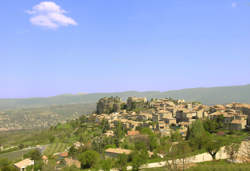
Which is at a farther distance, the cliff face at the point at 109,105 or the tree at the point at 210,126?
the cliff face at the point at 109,105

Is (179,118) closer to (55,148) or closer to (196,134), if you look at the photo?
(196,134)

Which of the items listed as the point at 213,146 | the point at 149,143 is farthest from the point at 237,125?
the point at 149,143

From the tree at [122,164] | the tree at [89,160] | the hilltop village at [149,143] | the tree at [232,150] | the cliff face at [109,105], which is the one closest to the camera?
the tree at [232,150]

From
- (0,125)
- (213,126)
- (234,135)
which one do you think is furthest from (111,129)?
(0,125)

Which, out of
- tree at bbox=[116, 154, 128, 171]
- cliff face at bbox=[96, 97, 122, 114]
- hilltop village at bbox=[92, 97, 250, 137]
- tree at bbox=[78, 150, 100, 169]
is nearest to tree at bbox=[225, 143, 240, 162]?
tree at bbox=[116, 154, 128, 171]

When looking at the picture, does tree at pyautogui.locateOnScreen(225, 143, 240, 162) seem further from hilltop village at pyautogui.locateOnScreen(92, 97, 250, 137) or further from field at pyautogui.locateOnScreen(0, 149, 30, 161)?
field at pyautogui.locateOnScreen(0, 149, 30, 161)

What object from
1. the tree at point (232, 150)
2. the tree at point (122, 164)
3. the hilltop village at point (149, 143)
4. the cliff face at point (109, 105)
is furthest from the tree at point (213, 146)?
the cliff face at point (109, 105)

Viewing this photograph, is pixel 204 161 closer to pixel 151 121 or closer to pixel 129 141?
pixel 129 141

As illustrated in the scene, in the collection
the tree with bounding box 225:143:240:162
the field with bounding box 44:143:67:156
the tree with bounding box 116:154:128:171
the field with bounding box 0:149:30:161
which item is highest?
the tree with bounding box 225:143:240:162

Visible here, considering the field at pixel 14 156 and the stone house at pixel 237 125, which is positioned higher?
the stone house at pixel 237 125

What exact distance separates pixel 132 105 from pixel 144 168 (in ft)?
194

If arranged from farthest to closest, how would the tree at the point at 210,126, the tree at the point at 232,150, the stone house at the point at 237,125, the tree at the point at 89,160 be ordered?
the tree at the point at 210,126
the stone house at the point at 237,125
the tree at the point at 89,160
the tree at the point at 232,150

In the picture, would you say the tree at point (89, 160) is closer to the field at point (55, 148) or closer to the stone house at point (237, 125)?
the field at point (55, 148)

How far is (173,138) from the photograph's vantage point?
54.7 metres
